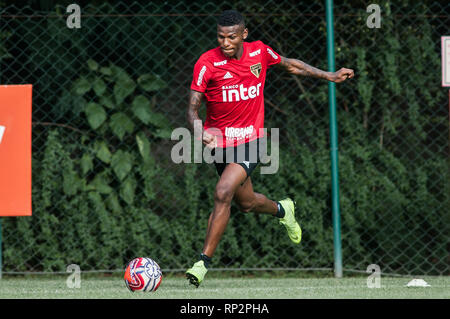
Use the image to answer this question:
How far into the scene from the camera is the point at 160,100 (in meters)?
7.26

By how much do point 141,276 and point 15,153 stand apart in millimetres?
1813

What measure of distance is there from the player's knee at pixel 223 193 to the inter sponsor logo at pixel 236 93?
663 mm

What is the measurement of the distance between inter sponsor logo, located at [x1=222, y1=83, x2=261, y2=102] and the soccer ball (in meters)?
1.32

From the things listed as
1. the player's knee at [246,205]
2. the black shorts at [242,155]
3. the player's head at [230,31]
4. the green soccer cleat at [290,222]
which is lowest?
the green soccer cleat at [290,222]

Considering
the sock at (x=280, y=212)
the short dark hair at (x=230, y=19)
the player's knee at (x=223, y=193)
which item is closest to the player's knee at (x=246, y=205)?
the sock at (x=280, y=212)

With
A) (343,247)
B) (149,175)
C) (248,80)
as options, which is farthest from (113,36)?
(343,247)

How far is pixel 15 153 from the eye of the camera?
629 cm

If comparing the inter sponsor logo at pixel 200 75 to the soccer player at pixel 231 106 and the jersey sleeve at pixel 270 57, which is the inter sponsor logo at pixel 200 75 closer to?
the soccer player at pixel 231 106

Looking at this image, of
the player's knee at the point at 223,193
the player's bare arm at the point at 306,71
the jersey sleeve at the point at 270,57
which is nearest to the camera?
the player's knee at the point at 223,193

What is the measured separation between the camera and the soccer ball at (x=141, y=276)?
16.7ft

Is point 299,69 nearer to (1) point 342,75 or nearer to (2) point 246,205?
(1) point 342,75

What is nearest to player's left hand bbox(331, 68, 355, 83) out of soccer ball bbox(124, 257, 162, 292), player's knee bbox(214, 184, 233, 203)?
player's knee bbox(214, 184, 233, 203)

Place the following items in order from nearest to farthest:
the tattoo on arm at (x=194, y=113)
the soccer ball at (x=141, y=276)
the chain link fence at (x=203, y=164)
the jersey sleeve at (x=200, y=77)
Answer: the soccer ball at (x=141, y=276) → the tattoo on arm at (x=194, y=113) → the jersey sleeve at (x=200, y=77) → the chain link fence at (x=203, y=164)
